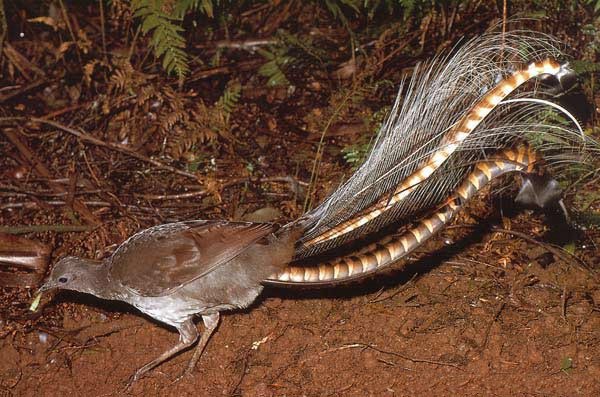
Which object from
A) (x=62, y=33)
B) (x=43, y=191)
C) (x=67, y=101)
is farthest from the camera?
(x=62, y=33)

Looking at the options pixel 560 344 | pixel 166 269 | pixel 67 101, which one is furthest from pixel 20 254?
pixel 560 344

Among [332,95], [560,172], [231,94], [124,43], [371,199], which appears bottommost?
[124,43]

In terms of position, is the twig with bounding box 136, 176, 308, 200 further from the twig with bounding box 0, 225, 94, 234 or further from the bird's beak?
the bird's beak

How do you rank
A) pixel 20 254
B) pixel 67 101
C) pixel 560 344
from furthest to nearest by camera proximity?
pixel 67 101 < pixel 20 254 < pixel 560 344

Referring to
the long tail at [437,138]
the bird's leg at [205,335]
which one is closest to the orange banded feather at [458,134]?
the long tail at [437,138]

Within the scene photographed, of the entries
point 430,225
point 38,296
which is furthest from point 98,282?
point 430,225

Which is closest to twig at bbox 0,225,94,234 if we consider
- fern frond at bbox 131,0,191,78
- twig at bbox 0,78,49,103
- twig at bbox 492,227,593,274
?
fern frond at bbox 131,0,191,78

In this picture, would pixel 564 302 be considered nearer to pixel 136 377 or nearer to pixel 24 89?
pixel 136 377

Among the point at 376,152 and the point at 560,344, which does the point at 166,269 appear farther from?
the point at 560,344
